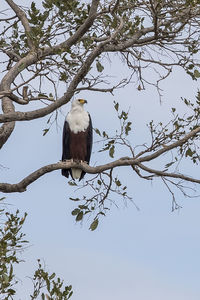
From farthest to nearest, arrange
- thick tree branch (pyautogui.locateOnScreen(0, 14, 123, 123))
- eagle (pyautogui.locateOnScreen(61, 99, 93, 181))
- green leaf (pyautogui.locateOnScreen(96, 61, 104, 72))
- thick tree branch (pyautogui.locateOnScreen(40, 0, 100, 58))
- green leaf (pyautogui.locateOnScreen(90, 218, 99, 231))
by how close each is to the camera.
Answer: eagle (pyautogui.locateOnScreen(61, 99, 93, 181))
green leaf (pyautogui.locateOnScreen(96, 61, 104, 72))
green leaf (pyautogui.locateOnScreen(90, 218, 99, 231))
thick tree branch (pyautogui.locateOnScreen(40, 0, 100, 58))
thick tree branch (pyautogui.locateOnScreen(0, 14, 123, 123))

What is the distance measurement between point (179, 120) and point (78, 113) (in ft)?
11.8

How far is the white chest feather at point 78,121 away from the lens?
400 inches

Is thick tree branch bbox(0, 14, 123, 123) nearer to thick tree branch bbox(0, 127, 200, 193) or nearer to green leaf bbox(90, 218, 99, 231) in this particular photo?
thick tree branch bbox(0, 127, 200, 193)

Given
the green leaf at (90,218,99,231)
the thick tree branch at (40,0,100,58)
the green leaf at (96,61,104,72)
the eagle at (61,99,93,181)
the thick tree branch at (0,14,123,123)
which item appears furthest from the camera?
the eagle at (61,99,93,181)

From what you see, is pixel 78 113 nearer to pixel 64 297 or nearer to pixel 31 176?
pixel 31 176

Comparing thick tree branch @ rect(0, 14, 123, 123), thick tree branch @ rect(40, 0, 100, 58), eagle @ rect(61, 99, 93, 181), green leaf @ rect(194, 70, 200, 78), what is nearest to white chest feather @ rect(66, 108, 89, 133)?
eagle @ rect(61, 99, 93, 181)

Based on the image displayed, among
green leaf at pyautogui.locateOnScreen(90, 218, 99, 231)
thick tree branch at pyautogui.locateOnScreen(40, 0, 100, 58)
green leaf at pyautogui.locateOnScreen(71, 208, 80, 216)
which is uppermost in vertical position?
thick tree branch at pyautogui.locateOnScreen(40, 0, 100, 58)

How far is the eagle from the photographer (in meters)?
10.1

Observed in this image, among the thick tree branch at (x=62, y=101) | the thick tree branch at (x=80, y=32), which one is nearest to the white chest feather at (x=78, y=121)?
the thick tree branch at (x=80, y=32)

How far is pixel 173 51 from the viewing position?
8438 mm

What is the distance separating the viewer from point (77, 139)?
399 inches

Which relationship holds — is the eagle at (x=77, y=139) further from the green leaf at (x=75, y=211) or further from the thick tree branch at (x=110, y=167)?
the thick tree branch at (x=110, y=167)

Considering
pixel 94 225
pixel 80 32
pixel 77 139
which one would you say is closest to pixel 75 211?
pixel 94 225

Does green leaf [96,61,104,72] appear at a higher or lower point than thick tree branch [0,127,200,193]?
higher
